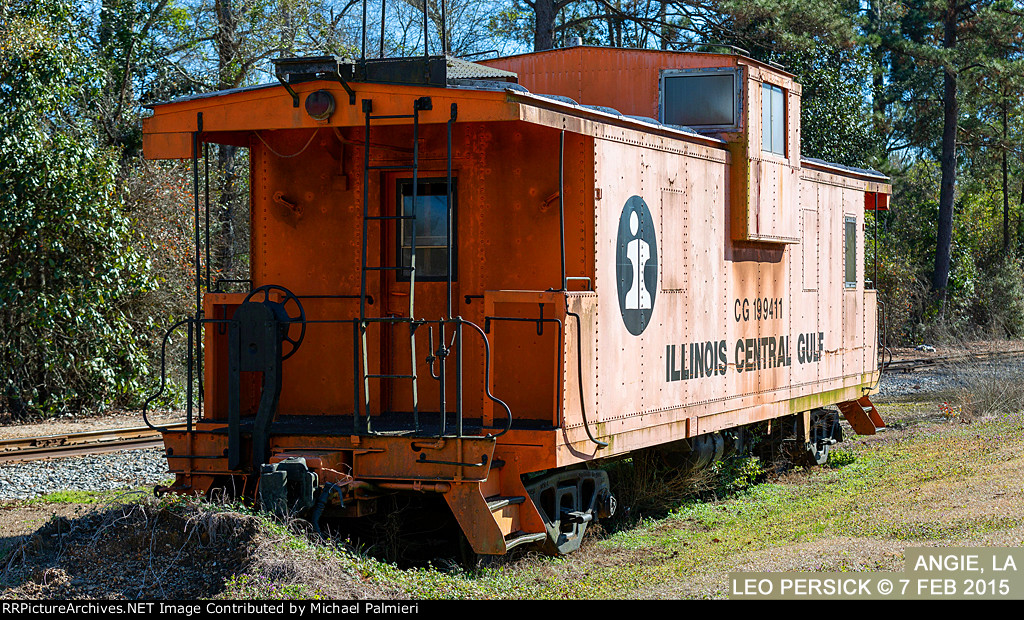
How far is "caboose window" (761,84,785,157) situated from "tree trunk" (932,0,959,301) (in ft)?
83.9

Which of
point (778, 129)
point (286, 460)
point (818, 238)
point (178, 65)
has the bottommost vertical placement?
point (286, 460)

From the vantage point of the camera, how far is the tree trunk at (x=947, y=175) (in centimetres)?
3378

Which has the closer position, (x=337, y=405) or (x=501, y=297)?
(x=501, y=297)

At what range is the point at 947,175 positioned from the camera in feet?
112

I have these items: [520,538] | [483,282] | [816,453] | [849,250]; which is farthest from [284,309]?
[849,250]

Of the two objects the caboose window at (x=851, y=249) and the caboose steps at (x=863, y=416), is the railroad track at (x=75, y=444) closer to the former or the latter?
the caboose window at (x=851, y=249)

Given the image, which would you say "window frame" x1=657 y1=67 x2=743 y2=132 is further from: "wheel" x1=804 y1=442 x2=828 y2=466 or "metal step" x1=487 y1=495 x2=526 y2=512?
"wheel" x1=804 y1=442 x2=828 y2=466

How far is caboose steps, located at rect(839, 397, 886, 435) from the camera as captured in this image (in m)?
13.8

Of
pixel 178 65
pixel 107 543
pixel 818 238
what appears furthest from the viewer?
pixel 178 65

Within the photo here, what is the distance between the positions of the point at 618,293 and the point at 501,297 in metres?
1.28
